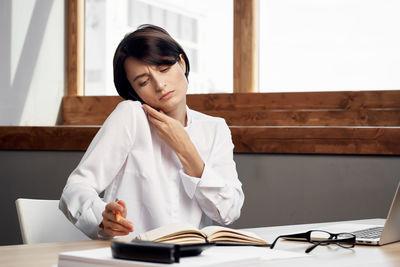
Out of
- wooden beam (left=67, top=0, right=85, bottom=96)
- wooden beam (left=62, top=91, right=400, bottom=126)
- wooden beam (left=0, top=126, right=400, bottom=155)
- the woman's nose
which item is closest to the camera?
the woman's nose

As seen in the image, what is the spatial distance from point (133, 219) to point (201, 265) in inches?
37.3

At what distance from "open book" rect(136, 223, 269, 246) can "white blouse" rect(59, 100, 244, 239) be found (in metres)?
0.42

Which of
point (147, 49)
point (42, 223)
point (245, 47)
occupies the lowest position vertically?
point (42, 223)

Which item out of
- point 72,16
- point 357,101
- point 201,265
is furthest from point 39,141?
point 201,265

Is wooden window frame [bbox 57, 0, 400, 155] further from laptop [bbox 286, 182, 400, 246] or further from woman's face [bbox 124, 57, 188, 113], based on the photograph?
laptop [bbox 286, 182, 400, 246]

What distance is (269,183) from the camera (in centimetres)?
259

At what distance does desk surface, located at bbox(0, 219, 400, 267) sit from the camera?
102 centimetres

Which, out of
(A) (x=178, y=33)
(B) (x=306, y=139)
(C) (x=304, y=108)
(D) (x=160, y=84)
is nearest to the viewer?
(D) (x=160, y=84)

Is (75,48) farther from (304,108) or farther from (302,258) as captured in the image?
(302,258)

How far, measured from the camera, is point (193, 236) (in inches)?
44.1

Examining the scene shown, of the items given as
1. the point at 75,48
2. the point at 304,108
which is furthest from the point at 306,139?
the point at 75,48

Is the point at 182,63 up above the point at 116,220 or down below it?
above

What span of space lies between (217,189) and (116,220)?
46 centimetres

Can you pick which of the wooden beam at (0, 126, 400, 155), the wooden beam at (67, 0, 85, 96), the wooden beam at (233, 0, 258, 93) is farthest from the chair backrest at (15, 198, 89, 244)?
the wooden beam at (67, 0, 85, 96)
